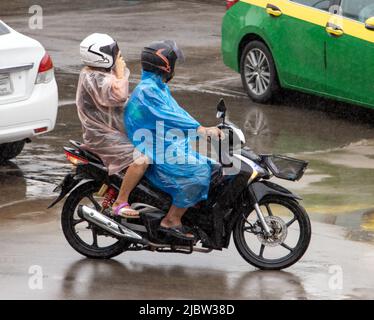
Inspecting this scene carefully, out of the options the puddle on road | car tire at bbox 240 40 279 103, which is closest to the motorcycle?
the puddle on road

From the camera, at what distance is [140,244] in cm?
830

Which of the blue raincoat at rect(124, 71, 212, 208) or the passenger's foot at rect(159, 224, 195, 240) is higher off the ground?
the blue raincoat at rect(124, 71, 212, 208)

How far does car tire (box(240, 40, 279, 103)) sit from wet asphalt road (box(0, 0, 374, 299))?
17 cm

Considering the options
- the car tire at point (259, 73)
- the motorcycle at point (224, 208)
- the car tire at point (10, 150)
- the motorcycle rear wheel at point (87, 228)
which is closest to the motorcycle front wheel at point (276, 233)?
the motorcycle at point (224, 208)

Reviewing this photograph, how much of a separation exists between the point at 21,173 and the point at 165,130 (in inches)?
121

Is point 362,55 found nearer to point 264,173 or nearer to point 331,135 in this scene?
point 331,135

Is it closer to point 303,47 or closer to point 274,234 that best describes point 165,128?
point 274,234

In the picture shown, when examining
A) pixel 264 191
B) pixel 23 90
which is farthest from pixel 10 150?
pixel 264 191

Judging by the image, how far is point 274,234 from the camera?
810 centimetres

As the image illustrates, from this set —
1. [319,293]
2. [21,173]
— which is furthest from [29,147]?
[319,293]

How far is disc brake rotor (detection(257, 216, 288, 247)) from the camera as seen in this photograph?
8.09m

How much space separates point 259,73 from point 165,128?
5894mm

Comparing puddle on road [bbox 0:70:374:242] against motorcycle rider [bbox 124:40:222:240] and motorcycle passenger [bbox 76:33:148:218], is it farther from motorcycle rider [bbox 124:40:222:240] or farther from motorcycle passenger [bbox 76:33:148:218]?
motorcycle passenger [bbox 76:33:148:218]

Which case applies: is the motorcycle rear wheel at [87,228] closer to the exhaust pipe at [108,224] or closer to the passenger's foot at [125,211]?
the exhaust pipe at [108,224]
